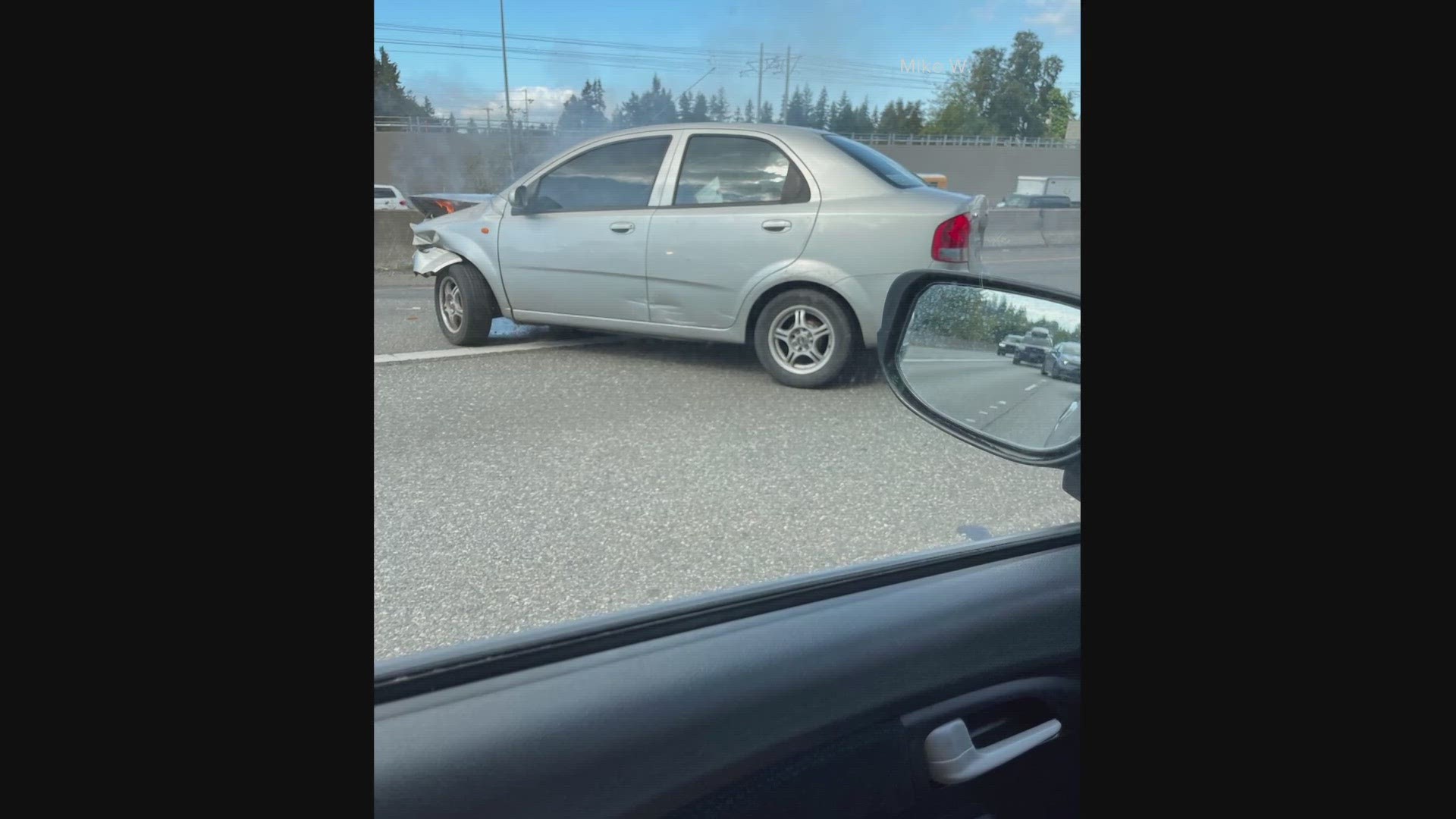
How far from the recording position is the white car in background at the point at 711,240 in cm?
376

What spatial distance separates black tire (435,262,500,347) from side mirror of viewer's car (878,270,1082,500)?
1.48 meters

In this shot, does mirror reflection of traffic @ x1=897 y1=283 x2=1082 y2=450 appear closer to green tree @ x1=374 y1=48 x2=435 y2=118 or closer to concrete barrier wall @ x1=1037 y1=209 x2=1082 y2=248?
concrete barrier wall @ x1=1037 y1=209 x2=1082 y2=248

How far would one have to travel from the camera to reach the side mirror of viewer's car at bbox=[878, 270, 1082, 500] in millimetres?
1915

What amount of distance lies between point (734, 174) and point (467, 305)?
4.08ft

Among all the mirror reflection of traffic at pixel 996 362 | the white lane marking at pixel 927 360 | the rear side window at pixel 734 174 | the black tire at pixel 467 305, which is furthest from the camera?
the rear side window at pixel 734 174

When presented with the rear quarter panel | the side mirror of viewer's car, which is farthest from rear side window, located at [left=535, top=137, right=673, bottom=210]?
the side mirror of viewer's car

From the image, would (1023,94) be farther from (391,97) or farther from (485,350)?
(485,350)

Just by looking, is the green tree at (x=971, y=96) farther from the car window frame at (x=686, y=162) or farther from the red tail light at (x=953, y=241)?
the car window frame at (x=686, y=162)

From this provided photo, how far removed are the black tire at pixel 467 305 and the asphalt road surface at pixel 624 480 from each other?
0.07 metres

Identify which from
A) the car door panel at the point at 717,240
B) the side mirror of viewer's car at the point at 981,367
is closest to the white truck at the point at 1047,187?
the side mirror of viewer's car at the point at 981,367

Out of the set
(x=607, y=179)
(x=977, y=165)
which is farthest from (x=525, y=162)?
(x=977, y=165)
